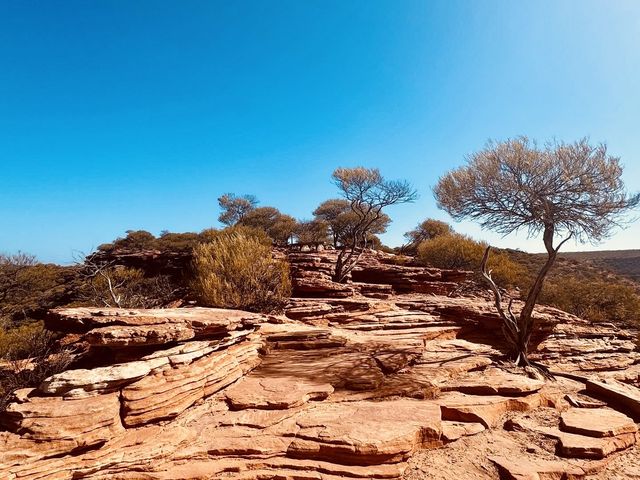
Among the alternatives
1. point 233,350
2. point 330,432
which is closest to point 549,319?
point 330,432

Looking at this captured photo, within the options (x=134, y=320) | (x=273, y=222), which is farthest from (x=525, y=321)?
(x=273, y=222)

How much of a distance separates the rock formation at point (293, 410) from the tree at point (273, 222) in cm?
2107

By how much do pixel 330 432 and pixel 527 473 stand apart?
2.21m

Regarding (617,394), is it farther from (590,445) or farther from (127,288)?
(127,288)

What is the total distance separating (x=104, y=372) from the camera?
4105 millimetres

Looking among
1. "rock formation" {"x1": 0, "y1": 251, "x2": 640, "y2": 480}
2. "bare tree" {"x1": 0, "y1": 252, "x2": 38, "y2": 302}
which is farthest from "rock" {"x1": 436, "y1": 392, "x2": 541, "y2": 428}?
"bare tree" {"x1": 0, "y1": 252, "x2": 38, "y2": 302}

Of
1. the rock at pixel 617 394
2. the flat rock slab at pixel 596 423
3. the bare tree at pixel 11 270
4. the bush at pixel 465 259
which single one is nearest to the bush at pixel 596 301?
Answer: the bush at pixel 465 259

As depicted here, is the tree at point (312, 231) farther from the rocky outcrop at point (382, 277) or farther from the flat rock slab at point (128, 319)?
the flat rock slab at point (128, 319)

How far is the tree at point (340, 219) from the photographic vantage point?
26.8 meters

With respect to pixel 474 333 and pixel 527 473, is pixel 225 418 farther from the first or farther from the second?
pixel 474 333

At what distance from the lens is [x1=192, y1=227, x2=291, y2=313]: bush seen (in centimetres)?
843

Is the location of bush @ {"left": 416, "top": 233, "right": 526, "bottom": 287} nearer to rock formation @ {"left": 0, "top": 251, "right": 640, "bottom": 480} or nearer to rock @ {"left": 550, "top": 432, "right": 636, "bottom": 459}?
rock formation @ {"left": 0, "top": 251, "right": 640, "bottom": 480}

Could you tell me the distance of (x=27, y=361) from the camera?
6.77 metres

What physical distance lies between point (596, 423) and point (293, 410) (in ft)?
14.2
